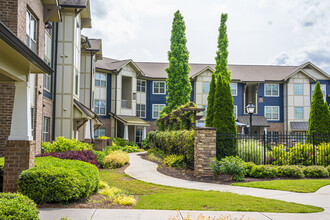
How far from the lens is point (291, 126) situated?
38.7m

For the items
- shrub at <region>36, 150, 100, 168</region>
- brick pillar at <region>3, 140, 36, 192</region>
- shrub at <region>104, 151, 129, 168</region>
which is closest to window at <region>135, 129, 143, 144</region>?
shrub at <region>104, 151, 129, 168</region>

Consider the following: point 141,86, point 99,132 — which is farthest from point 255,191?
point 141,86

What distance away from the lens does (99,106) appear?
113 ft

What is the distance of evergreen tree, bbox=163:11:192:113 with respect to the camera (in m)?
30.5

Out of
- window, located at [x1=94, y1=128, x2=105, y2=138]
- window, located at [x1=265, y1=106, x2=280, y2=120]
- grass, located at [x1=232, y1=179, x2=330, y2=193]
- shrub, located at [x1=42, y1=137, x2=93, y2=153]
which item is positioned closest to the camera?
grass, located at [x1=232, y1=179, x2=330, y2=193]

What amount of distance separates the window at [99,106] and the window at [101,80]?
5.55 feet

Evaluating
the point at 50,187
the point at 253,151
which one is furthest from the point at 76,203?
the point at 253,151

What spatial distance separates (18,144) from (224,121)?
9.22 metres

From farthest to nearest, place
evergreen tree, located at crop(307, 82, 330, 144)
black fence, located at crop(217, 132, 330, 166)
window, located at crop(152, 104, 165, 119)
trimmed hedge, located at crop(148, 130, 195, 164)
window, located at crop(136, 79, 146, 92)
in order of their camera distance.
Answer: window, located at crop(152, 104, 165, 119) < window, located at crop(136, 79, 146, 92) < evergreen tree, located at crop(307, 82, 330, 144) < trimmed hedge, located at crop(148, 130, 195, 164) < black fence, located at crop(217, 132, 330, 166)

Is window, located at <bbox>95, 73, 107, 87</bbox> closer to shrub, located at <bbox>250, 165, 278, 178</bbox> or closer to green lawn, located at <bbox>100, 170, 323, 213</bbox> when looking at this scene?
shrub, located at <bbox>250, 165, 278, 178</bbox>

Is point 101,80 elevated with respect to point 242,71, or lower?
lower

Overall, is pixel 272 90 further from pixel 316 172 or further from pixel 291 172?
pixel 291 172

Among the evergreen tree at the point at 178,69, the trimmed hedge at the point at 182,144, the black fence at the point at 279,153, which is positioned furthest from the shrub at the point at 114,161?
the evergreen tree at the point at 178,69

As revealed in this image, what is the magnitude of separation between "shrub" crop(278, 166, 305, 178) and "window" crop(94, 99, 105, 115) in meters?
24.1
